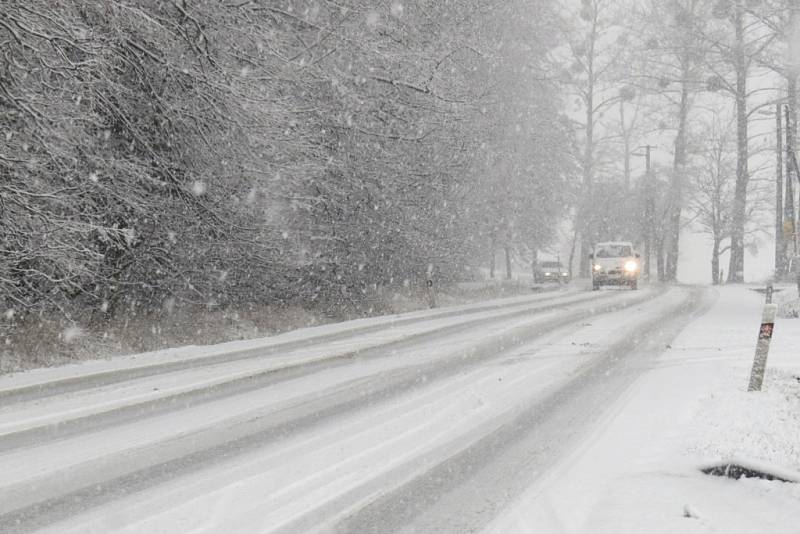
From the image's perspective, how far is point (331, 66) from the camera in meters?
15.7

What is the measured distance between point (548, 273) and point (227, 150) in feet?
121

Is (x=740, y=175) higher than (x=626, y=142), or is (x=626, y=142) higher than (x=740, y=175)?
(x=626, y=142)

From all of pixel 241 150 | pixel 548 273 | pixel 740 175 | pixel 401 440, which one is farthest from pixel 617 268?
pixel 401 440

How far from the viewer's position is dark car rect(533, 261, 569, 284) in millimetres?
47812

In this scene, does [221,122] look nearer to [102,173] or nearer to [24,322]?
[102,173]

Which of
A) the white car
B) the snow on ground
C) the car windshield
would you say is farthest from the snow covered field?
the car windshield

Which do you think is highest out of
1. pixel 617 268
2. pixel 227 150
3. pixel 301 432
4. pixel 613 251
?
pixel 227 150

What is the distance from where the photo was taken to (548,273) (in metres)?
48.0

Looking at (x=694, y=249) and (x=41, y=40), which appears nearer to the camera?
(x=41, y=40)

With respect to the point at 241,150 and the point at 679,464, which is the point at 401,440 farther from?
the point at 241,150

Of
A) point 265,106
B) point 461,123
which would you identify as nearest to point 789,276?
point 461,123

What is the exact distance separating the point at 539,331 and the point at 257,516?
11042 millimetres

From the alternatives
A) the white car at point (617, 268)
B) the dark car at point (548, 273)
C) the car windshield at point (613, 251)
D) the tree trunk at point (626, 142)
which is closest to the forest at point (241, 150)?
the white car at point (617, 268)

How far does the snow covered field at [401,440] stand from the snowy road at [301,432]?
23mm
